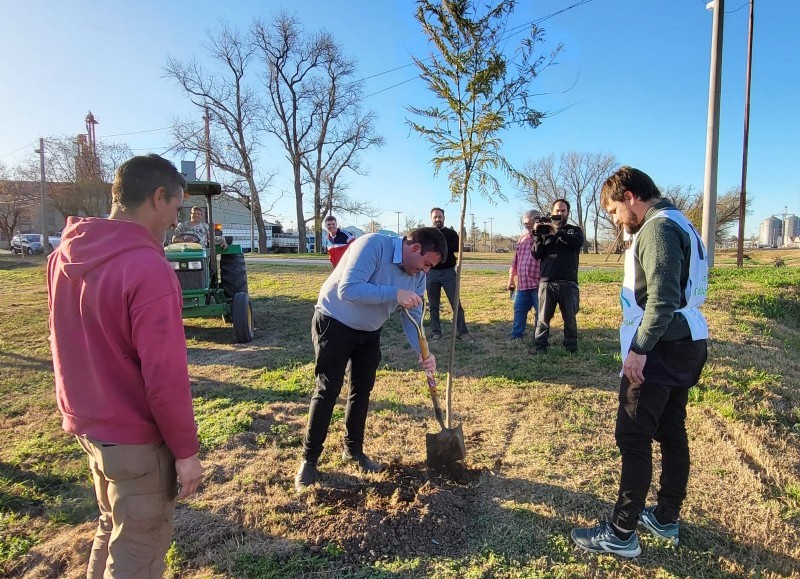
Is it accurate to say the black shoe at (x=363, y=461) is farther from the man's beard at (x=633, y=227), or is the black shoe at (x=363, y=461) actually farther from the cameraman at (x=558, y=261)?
the cameraman at (x=558, y=261)

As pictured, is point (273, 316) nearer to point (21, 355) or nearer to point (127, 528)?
point (21, 355)

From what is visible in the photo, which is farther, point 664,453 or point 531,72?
point 531,72

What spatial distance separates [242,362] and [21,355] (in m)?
2.95

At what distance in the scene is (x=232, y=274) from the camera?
7.76m

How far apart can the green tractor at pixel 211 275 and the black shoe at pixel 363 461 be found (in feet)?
13.3

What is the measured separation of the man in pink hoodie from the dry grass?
3.11ft

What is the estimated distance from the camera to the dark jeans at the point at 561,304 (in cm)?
567

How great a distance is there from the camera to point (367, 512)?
276cm

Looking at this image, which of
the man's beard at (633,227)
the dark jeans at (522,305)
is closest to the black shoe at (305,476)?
the man's beard at (633,227)

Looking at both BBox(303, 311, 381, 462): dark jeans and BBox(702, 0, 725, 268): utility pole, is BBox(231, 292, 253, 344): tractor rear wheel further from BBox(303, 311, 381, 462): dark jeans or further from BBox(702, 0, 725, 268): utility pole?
BBox(702, 0, 725, 268): utility pole

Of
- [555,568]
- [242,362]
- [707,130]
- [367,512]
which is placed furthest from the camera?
[707,130]

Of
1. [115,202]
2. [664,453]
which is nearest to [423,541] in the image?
[664,453]

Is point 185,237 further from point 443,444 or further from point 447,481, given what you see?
point 447,481

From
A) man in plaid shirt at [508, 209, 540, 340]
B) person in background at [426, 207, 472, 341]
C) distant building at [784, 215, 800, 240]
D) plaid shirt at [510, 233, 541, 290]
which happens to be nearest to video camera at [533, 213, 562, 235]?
man in plaid shirt at [508, 209, 540, 340]
